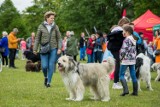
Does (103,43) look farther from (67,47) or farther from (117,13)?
(117,13)

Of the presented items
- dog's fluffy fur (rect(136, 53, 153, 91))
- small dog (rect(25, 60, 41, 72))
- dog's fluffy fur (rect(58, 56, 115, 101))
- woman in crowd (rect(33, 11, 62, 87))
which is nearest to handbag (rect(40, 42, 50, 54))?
woman in crowd (rect(33, 11, 62, 87))

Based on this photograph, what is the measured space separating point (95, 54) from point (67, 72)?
12.3 meters

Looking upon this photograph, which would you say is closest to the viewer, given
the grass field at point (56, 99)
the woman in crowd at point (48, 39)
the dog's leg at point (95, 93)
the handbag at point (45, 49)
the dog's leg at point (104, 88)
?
the grass field at point (56, 99)

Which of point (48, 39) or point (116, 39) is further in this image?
point (48, 39)

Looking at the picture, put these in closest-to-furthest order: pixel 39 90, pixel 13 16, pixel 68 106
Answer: pixel 68 106, pixel 39 90, pixel 13 16

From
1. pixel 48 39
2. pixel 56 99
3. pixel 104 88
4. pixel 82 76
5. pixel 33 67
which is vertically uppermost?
pixel 48 39

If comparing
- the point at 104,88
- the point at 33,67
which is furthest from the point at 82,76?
the point at 33,67

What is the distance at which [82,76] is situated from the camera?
870cm

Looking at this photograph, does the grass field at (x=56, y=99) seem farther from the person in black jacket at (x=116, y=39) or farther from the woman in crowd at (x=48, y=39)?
the person in black jacket at (x=116, y=39)

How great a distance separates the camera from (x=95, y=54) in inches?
825

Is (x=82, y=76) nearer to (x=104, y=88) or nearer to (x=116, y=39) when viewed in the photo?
(x=104, y=88)

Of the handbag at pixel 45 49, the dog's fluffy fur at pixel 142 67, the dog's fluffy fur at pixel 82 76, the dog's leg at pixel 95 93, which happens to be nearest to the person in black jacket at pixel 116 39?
the dog's fluffy fur at pixel 142 67

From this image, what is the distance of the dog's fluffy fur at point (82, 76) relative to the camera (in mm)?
8617

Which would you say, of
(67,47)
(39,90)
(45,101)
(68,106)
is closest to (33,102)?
(45,101)
